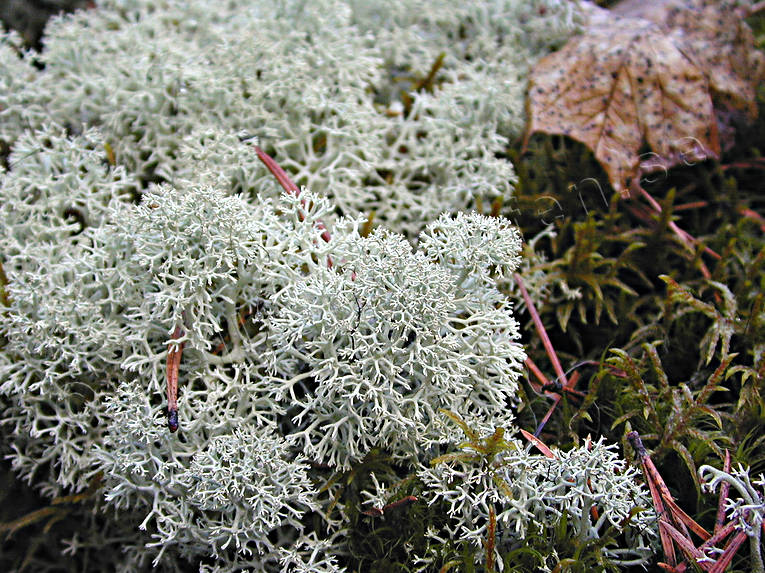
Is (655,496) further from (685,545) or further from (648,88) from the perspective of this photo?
(648,88)

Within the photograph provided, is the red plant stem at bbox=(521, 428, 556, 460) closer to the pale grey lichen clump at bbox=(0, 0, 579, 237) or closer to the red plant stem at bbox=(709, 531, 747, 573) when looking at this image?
the red plant stem at bbox=(709, 531, 747, 573)

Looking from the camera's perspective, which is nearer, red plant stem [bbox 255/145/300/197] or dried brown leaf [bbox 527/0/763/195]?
red plant stem [bbox 255/145/300/197]

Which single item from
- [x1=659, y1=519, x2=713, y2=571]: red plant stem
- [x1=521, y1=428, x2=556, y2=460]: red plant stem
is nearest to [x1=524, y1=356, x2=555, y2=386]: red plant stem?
[x1=521, y1=428, x2=556, y2=460]: red plant stem

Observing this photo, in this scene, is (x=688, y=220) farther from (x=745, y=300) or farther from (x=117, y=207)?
(x=117, y=207)

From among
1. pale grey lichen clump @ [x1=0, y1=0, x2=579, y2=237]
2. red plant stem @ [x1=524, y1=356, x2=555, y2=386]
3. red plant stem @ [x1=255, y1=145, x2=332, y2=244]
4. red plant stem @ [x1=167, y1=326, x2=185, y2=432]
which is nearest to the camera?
red plant stem @ [x1=167, y1=326, x2=185, y2=432]

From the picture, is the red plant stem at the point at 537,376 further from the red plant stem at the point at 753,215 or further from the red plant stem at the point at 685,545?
the red plant stem at the point at 753,215

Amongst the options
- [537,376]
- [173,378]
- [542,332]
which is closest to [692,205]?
[542,332]
